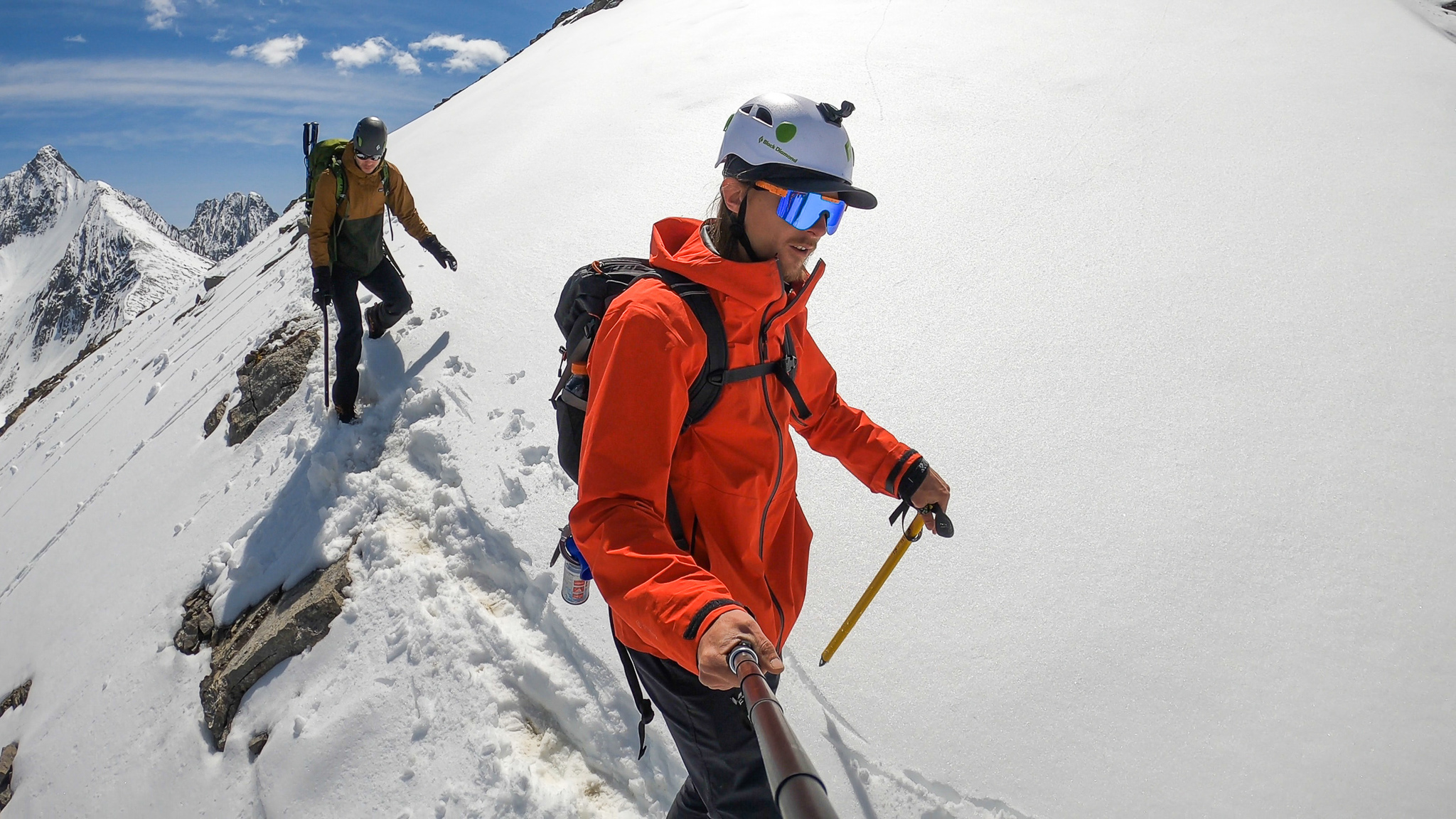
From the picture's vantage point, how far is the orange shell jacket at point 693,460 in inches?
60.1

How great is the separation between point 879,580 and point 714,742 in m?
1.10

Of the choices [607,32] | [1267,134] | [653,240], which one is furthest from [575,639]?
[607,32]

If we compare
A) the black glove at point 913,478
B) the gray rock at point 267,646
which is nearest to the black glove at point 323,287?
the gray rock at point 267,646

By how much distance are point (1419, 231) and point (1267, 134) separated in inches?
70.2

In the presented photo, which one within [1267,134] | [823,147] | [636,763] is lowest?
[636,763]

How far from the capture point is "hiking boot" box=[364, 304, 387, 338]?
5.88 m

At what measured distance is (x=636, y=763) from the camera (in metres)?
3.04

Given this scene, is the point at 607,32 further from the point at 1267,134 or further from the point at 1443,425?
the point at 1443,425

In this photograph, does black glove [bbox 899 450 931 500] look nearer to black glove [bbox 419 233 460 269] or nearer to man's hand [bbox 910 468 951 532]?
man's hand [bbox 910 468 951 532]

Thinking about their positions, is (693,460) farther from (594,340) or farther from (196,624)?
(196,624)

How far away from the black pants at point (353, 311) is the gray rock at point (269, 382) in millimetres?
826

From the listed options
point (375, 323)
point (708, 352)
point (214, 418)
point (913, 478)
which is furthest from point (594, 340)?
point (214, 418)

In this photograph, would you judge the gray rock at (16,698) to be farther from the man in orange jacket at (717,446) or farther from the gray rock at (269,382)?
the man in orange jacket at (717,446)

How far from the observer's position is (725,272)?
1820 millimetres
